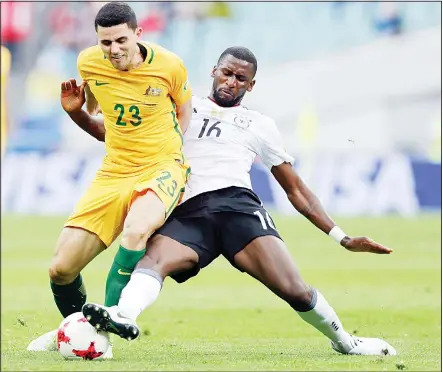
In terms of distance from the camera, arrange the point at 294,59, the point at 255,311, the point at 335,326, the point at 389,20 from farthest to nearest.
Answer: the point at 294,59 < the point at 389,20 < the point at 255,311 < the point at 335,326

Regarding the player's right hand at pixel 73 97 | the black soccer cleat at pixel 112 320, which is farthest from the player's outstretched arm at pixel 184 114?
the black soccer cleat at pixel 112 320

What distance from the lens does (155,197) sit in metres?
7.08

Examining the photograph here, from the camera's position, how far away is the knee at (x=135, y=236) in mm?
6918

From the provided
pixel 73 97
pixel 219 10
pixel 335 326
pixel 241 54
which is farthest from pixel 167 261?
pixel 219 10

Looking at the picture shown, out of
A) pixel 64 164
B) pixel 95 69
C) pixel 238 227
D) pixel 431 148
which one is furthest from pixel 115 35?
pixel 431 148

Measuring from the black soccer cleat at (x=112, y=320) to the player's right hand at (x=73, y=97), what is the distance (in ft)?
5.76

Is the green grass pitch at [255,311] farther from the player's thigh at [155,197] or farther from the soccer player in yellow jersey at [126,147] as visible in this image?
the player's thigh at [155,197]

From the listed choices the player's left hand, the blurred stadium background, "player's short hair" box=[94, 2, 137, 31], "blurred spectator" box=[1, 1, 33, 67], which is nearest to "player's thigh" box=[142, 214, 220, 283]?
the player's left hand

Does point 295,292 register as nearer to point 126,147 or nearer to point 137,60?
point 126,147

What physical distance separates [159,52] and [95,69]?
18.6 inches

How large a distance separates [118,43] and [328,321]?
2.46 metres

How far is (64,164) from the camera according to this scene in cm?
2528

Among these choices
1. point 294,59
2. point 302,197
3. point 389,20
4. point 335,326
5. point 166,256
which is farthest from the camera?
point 294,59

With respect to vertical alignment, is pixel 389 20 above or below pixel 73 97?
below
